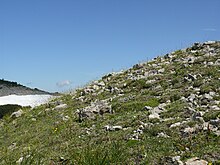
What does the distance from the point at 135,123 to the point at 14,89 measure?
31.0 metres

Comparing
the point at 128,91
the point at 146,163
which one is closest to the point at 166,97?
the point at 128,91

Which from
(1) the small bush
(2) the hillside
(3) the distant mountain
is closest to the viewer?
(2) the hillside

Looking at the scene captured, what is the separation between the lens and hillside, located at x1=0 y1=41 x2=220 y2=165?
8961 millimetres

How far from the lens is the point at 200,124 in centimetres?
1023

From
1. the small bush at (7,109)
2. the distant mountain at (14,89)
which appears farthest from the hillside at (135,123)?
the distant mountain at (14,89)

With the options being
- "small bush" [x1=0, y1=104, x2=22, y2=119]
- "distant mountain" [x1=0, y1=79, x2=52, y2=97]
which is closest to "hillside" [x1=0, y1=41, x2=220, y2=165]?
"small bush" [x1=0, y1=104, x2=22, y2=119]

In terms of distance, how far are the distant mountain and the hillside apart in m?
18.7

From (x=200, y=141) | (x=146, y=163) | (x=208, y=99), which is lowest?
(x=146, y=163)

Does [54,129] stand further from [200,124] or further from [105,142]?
[200,124]

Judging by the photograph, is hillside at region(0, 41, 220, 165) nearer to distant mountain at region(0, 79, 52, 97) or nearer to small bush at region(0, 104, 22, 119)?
small bush at region(0, 104, 22, 119)

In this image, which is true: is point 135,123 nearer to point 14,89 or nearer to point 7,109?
point 7,109

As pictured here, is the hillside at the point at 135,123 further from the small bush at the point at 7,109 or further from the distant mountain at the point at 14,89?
the distant mountain at the point at 14,89

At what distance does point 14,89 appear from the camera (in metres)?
40.9

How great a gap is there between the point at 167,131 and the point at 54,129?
15.4ft
